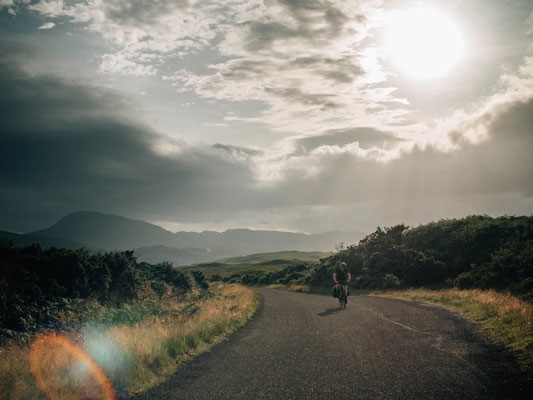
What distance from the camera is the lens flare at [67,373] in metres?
7.21

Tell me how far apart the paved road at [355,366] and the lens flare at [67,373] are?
42.7 inches

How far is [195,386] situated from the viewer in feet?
26.3

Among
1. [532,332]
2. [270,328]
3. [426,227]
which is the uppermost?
[426,227]

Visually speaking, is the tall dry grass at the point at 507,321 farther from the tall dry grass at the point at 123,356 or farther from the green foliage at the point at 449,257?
the tall dry grass at the point at 123,356

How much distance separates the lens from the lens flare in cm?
721

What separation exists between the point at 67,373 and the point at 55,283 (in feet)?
32.9

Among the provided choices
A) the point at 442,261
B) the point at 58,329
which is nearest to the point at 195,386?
the point at 58,329

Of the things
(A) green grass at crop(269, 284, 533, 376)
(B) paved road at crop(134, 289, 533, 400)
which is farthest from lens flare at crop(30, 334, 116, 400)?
(A) green grass at crop(269, 284, 533, 376)

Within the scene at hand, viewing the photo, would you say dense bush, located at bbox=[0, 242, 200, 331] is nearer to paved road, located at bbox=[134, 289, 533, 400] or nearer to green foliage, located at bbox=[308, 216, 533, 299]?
paved road, located at bbox=[134, 289, 533, 400]

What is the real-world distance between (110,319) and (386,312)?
11806mm

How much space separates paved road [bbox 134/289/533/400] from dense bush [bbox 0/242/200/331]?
6.17 metres

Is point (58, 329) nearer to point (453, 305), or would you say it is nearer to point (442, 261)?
point (453, 305)

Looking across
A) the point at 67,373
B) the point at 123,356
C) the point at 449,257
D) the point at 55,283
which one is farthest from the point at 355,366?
the point at 449,257

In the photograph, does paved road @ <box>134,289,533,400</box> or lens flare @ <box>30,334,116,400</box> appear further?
paved road @ <box>134,289,533,400</box>
